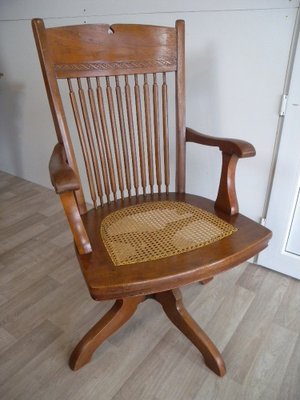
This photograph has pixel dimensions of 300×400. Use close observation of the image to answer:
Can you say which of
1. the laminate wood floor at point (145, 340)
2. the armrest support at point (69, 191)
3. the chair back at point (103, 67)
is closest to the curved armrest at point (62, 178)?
the armrest support at point (69, 191)

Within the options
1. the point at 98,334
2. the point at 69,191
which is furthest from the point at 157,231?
the point at 98,334

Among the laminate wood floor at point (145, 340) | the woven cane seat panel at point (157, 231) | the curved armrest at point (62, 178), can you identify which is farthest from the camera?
the laminate wood floor at point (145, 340)

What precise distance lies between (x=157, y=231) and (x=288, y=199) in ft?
2.02

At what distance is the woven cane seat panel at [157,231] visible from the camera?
2.29ft

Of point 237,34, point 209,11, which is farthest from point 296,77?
point 209,11

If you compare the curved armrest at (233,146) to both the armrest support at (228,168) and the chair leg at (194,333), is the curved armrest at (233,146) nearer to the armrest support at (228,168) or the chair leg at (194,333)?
the armrest support at (228,168)

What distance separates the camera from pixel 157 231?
783mm

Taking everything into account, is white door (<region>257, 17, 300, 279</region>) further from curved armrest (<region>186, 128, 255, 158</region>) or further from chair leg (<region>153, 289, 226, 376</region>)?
chair leg (<region>153, 289, 226, 376</region>)

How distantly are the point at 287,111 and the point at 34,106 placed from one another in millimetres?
1467

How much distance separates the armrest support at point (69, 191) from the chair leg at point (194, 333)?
363 mm

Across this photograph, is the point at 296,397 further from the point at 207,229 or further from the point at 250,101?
the point at 250,101

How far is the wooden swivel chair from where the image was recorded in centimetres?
64

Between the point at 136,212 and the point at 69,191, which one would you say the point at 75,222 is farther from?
the point at 136,212

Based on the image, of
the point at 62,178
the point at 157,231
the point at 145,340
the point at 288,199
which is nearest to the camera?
the point at 62,178
